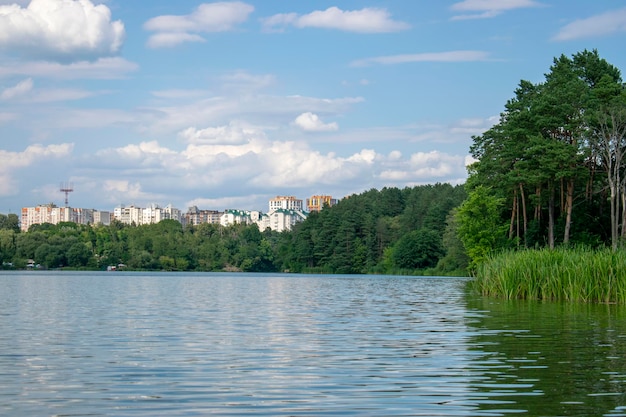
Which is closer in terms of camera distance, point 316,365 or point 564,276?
point 316,365

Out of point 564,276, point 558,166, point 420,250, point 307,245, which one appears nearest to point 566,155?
point 558,166

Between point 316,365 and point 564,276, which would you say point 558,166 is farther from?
point 316,365

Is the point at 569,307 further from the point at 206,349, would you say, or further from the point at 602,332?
the point at 206,349

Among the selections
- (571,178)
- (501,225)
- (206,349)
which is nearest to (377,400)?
(206,349)

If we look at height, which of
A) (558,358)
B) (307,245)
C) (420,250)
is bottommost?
(558,358)

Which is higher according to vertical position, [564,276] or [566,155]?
[566,155]

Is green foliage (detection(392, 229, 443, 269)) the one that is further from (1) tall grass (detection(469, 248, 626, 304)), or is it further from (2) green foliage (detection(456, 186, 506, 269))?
(1) tall grass (detection(469, 248, 626, 304))

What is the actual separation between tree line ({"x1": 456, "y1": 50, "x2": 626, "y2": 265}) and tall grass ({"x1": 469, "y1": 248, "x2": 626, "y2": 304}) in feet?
69.9

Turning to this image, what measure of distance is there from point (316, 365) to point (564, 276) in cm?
2018

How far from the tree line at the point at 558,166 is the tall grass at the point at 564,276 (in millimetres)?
21296

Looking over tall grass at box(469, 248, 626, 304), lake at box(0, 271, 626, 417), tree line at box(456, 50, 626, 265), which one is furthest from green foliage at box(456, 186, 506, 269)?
lake at box(0, 271, 626, 417)

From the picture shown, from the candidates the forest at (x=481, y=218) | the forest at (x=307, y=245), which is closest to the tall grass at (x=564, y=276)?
the forest at (x=481, y=218)

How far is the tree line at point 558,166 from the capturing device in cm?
6334

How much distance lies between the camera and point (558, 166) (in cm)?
6619
